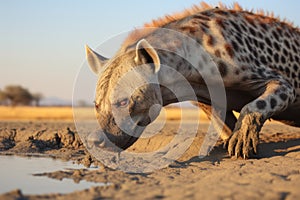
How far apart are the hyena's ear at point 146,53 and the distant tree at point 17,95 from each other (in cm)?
3924

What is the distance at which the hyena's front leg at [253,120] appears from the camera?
18.0 ft

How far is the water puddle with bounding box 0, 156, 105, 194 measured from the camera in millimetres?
3523

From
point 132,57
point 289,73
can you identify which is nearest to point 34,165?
point 132,57

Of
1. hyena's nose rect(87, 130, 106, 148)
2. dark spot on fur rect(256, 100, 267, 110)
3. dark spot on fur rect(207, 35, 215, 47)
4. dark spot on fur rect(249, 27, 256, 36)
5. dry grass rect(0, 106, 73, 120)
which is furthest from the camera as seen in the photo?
dry grass rect(0, 106, 73, 120)

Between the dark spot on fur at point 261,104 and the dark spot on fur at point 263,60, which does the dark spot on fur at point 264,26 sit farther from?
the dark spot on fur at point 261,104

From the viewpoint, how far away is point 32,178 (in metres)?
4.05

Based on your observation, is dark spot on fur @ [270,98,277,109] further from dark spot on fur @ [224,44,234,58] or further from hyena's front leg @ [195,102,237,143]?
hyena's front leg @ [195,102,237,143]

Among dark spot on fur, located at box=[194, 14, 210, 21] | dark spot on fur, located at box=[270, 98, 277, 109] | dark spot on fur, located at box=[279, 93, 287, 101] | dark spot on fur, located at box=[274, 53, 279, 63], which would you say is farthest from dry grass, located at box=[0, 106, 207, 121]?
dark spot on fur, located at box=[270, 98, 277, 109]

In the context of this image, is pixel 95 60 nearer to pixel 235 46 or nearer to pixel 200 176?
pixel 235 46

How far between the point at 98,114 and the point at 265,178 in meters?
2.14

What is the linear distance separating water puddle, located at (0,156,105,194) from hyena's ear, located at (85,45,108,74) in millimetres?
1255

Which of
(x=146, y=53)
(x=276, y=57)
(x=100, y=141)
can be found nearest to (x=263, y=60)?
(x=276, y=57)

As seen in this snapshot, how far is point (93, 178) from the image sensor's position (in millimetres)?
3979

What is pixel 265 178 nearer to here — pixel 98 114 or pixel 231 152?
pixel 231 152
